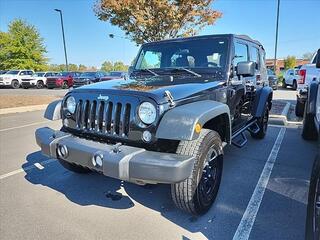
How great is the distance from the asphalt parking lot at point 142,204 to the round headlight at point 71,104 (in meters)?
1.08

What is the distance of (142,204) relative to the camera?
11.5 feet

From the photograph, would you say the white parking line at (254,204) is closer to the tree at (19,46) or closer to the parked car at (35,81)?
the parked car at (35,81)

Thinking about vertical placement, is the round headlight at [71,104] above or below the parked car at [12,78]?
above

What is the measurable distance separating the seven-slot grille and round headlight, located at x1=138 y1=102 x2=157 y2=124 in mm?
142

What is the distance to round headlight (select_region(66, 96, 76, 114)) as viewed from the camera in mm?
3541

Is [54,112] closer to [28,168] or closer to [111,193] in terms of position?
[111,193]

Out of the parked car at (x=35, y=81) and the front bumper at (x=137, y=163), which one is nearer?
the front bumper at (x=137, y=163)

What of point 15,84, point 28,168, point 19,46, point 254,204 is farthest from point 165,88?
point 19,46

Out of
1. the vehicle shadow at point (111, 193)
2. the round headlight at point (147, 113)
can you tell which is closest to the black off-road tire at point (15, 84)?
the vehicle shadow at point (111, 193)

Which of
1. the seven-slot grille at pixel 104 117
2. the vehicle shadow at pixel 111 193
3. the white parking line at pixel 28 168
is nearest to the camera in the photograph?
the seven-slot grille at pixel 104 117

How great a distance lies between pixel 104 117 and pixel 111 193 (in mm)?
1153

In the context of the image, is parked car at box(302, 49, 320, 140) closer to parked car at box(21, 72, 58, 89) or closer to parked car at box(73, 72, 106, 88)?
parked car at box(73, 72, 106, 88)

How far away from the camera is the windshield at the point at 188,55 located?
13.7 ft

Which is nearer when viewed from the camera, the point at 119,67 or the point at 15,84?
the point at 15,84
